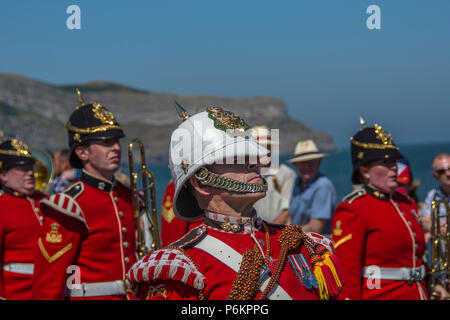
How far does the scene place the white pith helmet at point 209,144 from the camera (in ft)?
10.8

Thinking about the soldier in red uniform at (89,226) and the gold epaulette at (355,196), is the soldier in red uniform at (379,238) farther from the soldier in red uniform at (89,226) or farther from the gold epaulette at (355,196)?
the soldier in red uniform at (89,226)

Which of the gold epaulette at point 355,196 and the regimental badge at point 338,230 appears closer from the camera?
the regimental badge at point 338,230

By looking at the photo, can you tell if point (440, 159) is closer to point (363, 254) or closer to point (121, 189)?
point (363, 254)

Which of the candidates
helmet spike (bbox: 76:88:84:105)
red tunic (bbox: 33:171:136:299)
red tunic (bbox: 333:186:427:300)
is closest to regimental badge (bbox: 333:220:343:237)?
red tunic (bbox: 333:186:427:300)

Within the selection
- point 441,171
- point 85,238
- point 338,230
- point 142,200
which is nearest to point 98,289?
point 85,238

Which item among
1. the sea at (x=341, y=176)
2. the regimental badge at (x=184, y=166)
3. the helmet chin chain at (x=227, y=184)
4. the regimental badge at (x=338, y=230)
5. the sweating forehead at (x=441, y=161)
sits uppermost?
the regimental badge at (x=184, y=166)

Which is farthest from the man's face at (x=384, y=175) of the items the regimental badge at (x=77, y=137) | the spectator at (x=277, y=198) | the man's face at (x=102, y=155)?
the spectator at (x=277, y=198)

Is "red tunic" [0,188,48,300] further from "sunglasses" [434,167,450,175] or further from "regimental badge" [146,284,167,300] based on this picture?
"sunglasses" [434,167,450,175]

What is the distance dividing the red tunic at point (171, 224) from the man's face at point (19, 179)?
1.81 m

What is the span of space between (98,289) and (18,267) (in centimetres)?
178

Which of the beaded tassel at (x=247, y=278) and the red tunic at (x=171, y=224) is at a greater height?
the beaded tassel at (x=247, y=278)

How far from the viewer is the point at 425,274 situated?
6500 millimetres

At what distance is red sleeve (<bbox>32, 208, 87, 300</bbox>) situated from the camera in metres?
5.21
